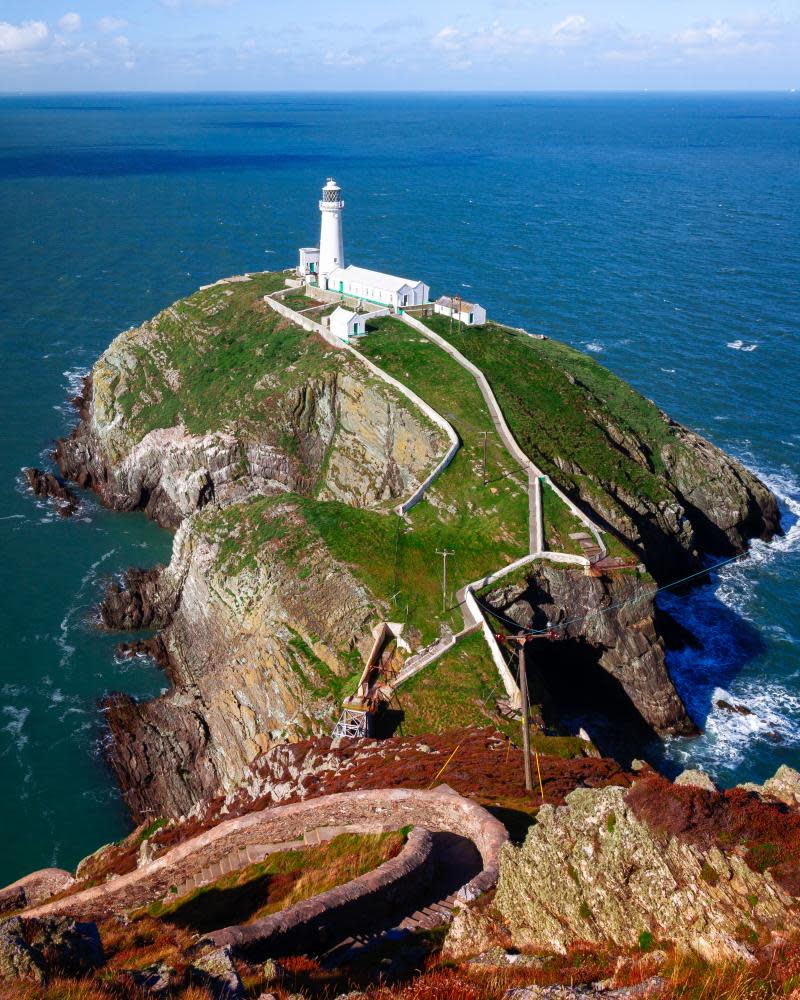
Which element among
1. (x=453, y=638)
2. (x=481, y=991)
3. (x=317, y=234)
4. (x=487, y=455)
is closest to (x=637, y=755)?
(x=453, y=638)

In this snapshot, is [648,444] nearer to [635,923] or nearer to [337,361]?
[337,361]

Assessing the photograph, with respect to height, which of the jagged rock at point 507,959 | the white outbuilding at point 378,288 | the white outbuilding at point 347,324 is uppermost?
the white outbuilding at point 378,288

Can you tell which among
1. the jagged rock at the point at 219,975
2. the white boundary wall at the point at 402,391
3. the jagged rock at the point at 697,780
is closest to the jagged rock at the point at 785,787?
the jagged rock at the point at 697,780

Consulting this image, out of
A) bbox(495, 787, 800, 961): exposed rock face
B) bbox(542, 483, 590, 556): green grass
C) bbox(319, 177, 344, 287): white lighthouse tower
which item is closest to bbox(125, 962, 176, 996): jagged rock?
bbox(495, 787, 800, 961): exposed rock face

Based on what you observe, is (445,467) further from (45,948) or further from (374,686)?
(45,948)

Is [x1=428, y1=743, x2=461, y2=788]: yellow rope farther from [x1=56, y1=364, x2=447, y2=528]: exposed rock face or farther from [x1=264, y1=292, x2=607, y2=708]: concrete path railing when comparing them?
[x1=56, y1=364, x2=447, y2=528]: exposed rock face

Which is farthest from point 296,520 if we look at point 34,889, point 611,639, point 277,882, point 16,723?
point 277,882

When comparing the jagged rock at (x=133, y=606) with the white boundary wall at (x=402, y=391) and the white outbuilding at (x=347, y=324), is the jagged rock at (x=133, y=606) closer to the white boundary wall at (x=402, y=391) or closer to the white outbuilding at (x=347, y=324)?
the white boundary wall at (x=402, y=391)

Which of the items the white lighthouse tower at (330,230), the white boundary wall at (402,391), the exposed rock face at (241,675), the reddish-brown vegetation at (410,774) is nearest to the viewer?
the reddish-brown vegetation at (410,774)

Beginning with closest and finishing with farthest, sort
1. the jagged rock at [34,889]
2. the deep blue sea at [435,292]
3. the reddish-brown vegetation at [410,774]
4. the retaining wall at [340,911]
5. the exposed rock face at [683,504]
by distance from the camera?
the retaining wall at [340,911] < the reddish-brown vegetation at [410,774] < the jagged rock at [34,889] < the deep blue sea at [435,292] < the exposed rock face at [683,504]
